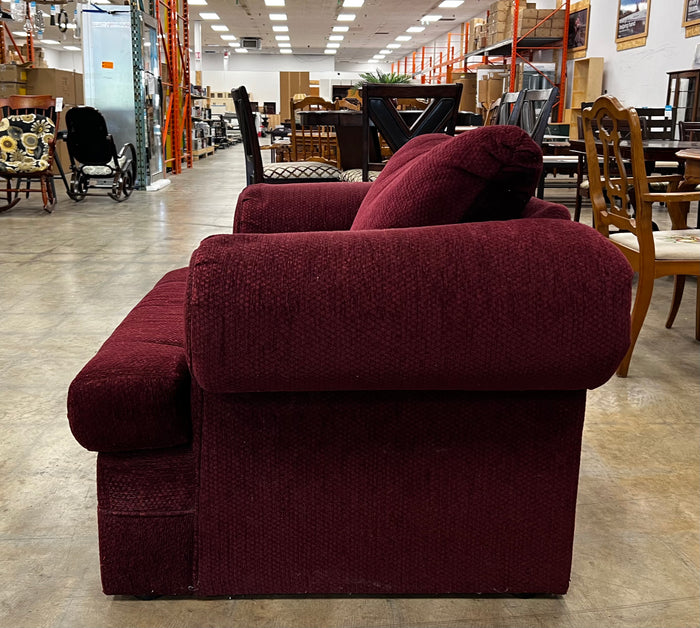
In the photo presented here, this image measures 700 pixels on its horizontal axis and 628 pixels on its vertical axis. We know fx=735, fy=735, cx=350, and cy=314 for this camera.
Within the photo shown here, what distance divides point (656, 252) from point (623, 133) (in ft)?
16.4

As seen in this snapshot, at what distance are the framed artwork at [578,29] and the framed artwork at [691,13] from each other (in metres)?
3.31

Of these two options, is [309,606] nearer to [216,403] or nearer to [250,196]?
[216,403]

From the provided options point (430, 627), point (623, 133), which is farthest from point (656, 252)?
point (623, 133)

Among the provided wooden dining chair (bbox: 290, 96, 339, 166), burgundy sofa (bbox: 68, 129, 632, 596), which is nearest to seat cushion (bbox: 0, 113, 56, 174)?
wooden dining chair (bbox: 290, 96, 339, 166)

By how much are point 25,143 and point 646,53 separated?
8.02 meters

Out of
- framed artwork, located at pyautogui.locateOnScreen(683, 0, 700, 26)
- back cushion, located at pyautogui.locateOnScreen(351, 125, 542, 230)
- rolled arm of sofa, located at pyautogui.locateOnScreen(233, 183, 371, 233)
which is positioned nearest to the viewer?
back cushion, located at pyautogui.locateOnScreen(351, 125, 542, 230)

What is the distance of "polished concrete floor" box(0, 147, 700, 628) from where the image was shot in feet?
4.27

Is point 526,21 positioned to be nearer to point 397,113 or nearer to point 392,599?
point 397,113

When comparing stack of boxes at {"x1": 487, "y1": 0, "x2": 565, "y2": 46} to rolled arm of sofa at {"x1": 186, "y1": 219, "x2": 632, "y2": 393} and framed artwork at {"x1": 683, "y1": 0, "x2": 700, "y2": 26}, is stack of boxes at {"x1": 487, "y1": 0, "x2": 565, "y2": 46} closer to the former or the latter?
framed artwork at {"x1": 683, "y1": 0, "x2": 700, "y2": 26}

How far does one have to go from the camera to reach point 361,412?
121 cm

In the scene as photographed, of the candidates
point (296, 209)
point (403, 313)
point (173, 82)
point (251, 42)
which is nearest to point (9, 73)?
point (173, 82)

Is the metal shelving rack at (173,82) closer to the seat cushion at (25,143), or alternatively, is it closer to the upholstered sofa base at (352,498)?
the seat cushion at (25,143)

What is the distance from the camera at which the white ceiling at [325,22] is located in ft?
55.1

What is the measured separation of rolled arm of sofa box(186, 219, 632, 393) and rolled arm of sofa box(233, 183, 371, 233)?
3.18 feet
